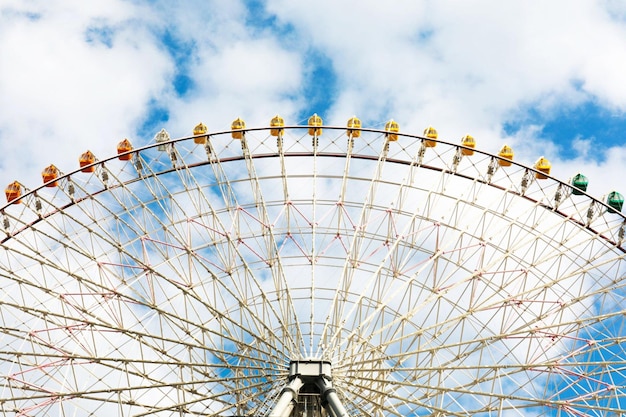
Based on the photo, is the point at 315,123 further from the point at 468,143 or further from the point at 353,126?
the point at 468,143

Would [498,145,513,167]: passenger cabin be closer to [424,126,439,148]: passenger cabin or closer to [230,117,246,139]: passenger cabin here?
[424,126,439,148]: passenger cabin

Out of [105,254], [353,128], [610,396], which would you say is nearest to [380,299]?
[353,128]

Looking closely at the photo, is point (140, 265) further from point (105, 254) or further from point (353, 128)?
point (353, 128)

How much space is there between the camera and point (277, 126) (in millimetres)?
44688

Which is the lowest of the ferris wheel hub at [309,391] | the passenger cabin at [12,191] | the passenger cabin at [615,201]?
the ferris wheel hub at [309,391]

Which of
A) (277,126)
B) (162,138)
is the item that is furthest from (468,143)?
(162,138)

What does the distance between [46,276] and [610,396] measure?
29.9 meters

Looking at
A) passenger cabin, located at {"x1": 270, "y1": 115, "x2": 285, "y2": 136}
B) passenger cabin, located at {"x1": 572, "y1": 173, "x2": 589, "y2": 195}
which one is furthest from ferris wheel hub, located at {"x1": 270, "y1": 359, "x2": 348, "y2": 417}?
passenger cabin, located at {"x1": 572, "y1": 173, "x2": 589, "y2": 195}

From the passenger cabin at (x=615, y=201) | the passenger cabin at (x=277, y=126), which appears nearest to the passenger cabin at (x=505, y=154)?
A: the passenger cabin at (x=615, y=201)

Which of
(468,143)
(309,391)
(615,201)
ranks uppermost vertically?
(468,143)

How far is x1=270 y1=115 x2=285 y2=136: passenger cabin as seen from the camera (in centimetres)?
4469

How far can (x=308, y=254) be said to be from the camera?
43188mm

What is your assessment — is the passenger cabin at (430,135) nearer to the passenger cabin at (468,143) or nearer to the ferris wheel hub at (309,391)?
the passenger cabin at (468,143)

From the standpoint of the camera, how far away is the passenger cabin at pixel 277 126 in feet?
147
